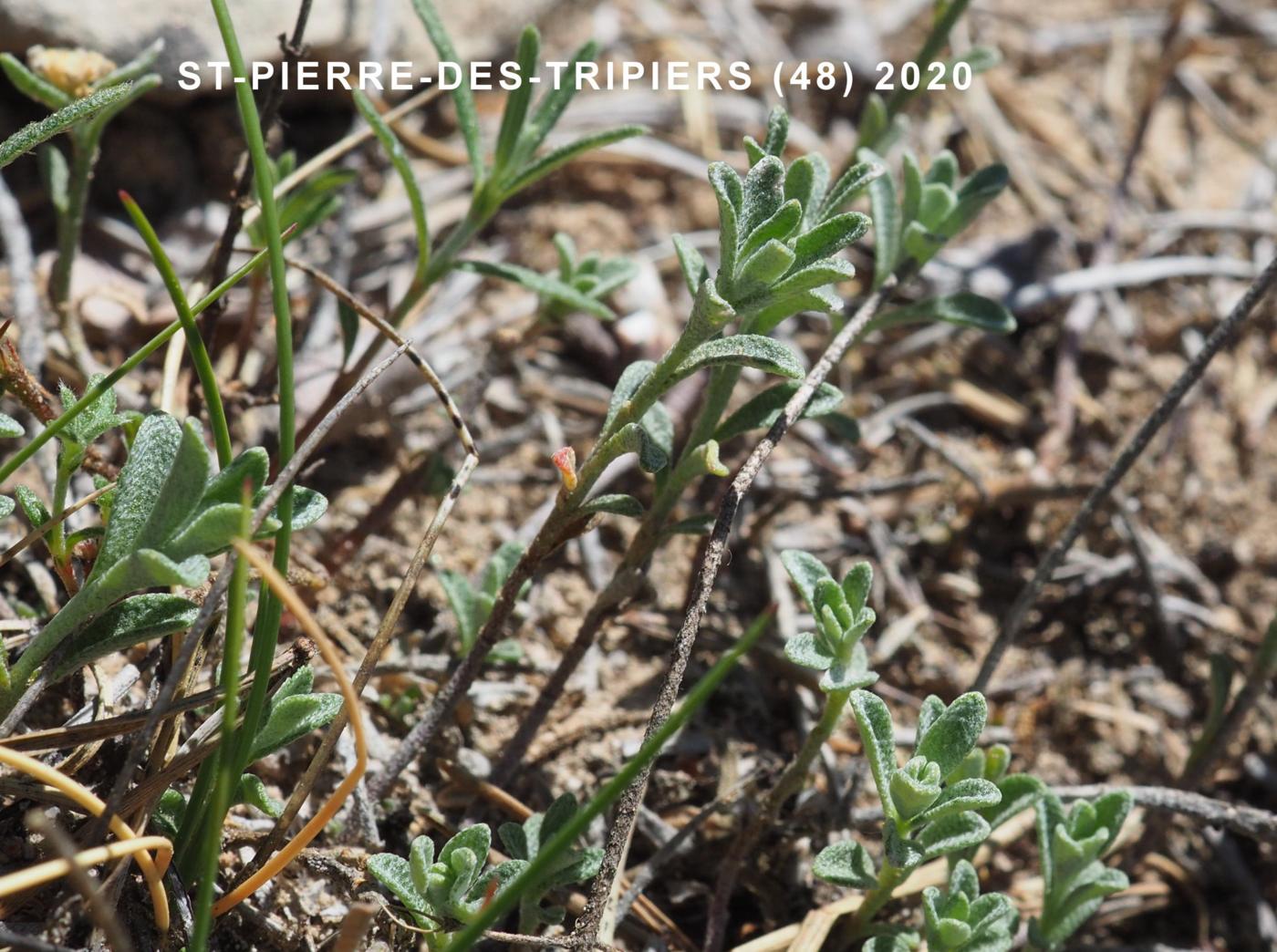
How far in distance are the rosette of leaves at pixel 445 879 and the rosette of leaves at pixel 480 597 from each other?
428 mm

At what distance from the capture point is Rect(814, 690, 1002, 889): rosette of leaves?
1728 millimetres

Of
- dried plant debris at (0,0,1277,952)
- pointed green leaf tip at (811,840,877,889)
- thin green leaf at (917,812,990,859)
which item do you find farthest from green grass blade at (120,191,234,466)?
thin green leaf at (917,812,990,859)

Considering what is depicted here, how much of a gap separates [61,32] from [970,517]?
7.95 ft

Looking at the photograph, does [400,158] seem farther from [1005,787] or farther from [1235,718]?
[1235,718]

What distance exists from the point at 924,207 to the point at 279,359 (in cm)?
123

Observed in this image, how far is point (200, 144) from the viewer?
3.08 m

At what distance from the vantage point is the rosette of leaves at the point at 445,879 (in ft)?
5.59

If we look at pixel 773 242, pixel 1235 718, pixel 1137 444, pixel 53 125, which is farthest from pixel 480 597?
pixel 1235 718

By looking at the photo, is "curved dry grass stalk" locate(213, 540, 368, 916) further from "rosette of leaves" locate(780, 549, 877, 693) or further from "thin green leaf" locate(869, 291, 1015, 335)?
"thin green leaf" locate(869, 291, 1015, 335)

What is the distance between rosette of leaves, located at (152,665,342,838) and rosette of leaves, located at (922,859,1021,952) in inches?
38.1

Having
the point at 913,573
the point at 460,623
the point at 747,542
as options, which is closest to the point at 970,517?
the point at 913,573

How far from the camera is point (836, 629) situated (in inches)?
71.9

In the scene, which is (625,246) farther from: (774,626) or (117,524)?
(117,524)

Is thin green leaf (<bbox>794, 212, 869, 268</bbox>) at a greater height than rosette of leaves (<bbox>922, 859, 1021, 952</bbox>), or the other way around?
thin green leaf (<bbox>794, 212, 869, 268</bbox>)
